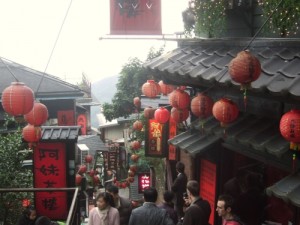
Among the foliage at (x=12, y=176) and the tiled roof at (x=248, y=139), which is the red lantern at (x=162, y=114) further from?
the foliage at (x=12, y=176)

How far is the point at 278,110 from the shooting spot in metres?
6.74

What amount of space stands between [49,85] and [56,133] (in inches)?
506

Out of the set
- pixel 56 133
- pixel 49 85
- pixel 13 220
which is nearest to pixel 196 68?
pixel 56 133

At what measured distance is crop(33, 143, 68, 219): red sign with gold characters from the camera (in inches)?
482

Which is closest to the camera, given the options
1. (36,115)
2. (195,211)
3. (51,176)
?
(195,211)

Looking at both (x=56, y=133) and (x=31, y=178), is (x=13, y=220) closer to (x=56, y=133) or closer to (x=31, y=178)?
(x=31, y=178)

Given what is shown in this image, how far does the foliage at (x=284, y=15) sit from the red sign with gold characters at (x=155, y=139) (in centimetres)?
991

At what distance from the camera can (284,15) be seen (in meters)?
6.50

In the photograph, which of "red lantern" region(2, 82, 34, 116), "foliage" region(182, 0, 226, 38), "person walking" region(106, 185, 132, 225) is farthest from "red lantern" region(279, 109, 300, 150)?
"red lantern" region(2, 82, 34, 116)

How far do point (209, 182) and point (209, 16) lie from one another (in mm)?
3904

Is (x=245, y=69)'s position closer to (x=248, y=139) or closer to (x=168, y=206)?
(x=248, y=139)

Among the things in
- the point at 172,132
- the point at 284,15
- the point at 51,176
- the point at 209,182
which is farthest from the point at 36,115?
the point at 172,132

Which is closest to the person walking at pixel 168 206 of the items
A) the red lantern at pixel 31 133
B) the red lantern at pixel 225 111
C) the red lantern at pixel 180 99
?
the red lantern at pixel 180 99

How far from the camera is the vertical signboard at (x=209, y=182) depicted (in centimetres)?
935
